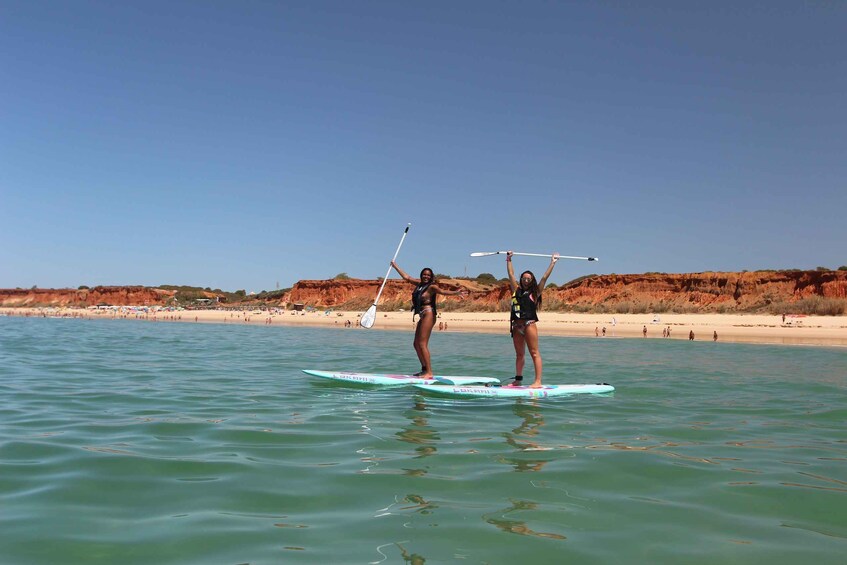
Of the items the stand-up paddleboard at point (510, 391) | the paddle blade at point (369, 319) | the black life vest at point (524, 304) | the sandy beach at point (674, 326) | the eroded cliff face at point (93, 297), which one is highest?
the eroded cliff face at point (93, 297)

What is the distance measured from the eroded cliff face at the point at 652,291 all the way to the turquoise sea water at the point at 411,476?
40787 millimetres

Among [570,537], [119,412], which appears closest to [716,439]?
[570,537]

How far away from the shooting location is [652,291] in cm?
5425

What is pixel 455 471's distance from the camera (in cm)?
529

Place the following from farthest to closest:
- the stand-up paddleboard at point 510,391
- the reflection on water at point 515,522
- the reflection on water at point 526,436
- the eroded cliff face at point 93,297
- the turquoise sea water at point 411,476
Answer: the eroded cliff face at point 93,297 → the stand-up paddleboard at point 510,391 → the reflection on water at point 526,436 → the reflection on water at point 515,522 → the turquoise sea water at point 411,476

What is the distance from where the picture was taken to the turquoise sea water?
3672mm

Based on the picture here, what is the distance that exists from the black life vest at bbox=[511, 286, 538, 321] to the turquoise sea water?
154cm

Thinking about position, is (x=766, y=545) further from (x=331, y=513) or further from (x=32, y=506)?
(x=32, y=506)

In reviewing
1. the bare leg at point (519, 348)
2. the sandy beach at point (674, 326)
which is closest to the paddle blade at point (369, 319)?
the bare leg at point (519, 348)

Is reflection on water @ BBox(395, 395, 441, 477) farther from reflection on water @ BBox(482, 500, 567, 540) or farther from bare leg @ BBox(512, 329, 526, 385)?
bare leg @ BBox(512, 329, 526, 385)

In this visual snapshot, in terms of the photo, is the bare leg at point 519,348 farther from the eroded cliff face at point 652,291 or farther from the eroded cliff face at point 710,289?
the eroded cliff face at point 710,289

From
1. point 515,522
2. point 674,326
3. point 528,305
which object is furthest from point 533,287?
point 674,326

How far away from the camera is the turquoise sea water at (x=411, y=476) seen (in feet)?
12.0

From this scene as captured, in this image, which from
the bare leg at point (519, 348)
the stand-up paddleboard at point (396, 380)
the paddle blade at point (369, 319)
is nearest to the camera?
the bare leg at point (519, 348)
